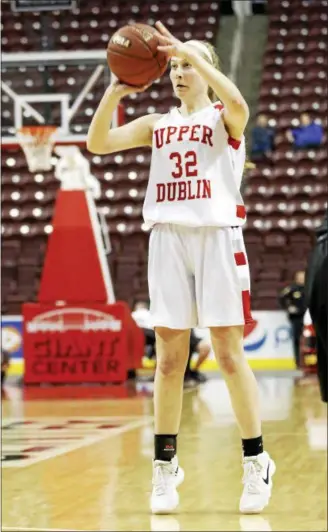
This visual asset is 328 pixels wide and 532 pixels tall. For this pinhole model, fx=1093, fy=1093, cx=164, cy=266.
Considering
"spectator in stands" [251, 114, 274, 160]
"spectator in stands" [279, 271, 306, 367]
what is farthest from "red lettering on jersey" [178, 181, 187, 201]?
"spectator in stands" [251, 114, 274, 160]

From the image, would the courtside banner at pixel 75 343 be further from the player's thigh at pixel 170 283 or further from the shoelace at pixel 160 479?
the player's thigh at pixel 170 283

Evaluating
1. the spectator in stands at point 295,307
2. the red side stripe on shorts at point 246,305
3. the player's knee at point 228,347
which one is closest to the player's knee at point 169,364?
the player's knee at point 228,347

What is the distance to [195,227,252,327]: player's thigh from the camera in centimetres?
294

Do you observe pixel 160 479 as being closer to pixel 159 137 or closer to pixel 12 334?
pixel 159 137

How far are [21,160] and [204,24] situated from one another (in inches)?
186

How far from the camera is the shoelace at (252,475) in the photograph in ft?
10.2

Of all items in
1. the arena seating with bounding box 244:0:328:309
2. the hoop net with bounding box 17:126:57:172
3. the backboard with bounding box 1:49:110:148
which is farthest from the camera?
the arena seating with bounding box 244:0:328:309

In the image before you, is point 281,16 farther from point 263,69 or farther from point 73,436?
point 73,436

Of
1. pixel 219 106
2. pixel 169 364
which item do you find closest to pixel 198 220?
pixel 219 106

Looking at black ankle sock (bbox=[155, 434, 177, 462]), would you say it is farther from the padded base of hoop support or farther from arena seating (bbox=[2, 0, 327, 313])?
arena seating (bbox=[2, 0, 327, 313])

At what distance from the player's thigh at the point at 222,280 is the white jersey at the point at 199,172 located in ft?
0.23

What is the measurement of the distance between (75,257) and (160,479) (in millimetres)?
9062

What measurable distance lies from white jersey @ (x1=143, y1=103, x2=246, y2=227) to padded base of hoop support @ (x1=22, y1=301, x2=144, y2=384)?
29.9ft

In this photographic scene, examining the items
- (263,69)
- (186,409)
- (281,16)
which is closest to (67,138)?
(186,409)
